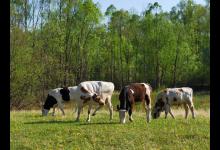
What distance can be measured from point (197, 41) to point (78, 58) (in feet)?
82.6

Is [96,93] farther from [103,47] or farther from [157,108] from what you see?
[103,47]

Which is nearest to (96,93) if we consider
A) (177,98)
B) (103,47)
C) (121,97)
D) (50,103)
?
(121,97)

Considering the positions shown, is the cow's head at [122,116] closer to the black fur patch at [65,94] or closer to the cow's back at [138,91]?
the cow's back at [138,91]

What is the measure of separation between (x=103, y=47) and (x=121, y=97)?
52936 millimetres

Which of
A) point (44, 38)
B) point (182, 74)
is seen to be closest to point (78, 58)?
point (44, 38)

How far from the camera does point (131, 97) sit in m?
16.3

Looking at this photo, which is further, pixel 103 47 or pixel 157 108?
pixel 103 47

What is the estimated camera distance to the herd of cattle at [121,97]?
16219mm

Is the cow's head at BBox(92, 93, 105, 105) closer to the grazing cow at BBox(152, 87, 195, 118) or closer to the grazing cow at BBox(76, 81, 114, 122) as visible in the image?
the grazing cow at BBox(76, 81, 114, 122)

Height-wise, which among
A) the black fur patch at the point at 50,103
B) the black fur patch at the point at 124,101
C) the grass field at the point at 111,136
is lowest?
the grass field at the point at 111,136

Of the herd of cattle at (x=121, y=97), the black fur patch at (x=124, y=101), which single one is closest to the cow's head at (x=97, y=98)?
the herd of cattle at (x=121, y=97)

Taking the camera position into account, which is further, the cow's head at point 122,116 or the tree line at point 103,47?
the tree line at point 103,47

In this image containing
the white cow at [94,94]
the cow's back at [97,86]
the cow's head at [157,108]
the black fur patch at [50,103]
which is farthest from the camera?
the black fur patch at [50,103]
